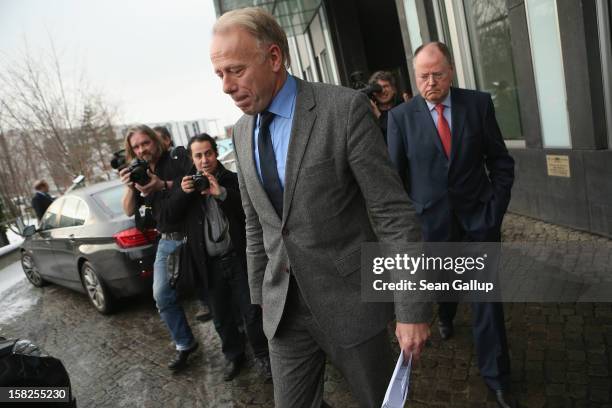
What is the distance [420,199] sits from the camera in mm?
2803

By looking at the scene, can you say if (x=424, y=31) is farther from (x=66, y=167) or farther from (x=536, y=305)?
(x=66, y=167)

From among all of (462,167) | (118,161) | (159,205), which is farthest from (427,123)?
(118,161)

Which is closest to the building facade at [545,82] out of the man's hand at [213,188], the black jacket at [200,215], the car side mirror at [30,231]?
the black jacket at [200,215]

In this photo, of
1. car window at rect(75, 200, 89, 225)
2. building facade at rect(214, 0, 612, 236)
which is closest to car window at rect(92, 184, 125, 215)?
car window at rect(75, 200, 89, 225)

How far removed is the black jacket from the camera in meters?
3.36

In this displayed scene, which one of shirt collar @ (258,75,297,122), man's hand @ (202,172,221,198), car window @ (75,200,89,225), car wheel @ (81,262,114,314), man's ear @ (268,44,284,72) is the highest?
man's ear @ (268,44,284,72)

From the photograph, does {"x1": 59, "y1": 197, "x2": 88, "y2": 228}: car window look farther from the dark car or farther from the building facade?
the building facade

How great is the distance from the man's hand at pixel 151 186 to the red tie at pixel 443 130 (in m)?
2.13

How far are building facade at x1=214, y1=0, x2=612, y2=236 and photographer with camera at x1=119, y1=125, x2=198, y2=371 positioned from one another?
3.89 metres

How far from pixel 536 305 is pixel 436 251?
1.37 meters

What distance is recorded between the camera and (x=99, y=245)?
17.1 feet

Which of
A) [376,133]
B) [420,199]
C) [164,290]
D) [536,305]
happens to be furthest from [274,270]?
[536,305]

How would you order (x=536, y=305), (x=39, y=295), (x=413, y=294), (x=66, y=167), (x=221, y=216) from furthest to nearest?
(x=66, y=167), (x=39, y=295), (x=536, y=305), (x=221, y=216), (x=413, y=294)

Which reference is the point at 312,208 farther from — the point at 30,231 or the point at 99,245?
the point at 30,231
